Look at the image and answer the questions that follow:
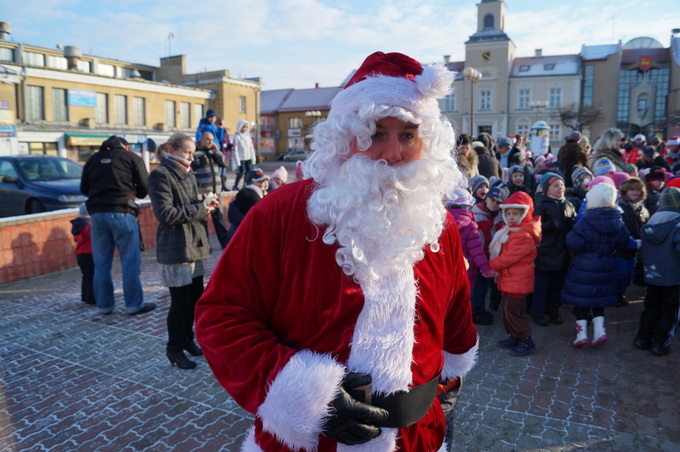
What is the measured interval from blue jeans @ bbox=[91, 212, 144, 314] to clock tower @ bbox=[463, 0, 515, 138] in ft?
160

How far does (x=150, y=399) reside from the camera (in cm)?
384

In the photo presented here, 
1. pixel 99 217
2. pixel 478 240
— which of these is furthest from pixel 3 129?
pixel 478 240

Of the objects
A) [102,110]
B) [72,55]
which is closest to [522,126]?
[102,110]

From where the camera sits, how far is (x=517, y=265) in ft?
16.2

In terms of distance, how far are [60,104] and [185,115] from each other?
33.1ft

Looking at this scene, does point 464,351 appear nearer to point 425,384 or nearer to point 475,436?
point 425,384

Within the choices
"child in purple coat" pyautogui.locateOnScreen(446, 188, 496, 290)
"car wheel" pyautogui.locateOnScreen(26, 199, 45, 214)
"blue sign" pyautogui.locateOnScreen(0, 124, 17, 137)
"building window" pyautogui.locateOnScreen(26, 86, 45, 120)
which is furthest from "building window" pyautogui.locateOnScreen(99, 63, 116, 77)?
"child in purple coat" pyautogui.locateOnScreen(446, 188, 496, 290)

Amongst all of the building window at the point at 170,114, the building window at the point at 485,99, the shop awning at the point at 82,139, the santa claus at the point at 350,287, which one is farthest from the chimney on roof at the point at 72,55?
the santa claus at the point at 350,287

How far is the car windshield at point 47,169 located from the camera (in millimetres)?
10531

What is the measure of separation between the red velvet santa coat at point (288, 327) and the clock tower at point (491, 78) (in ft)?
170

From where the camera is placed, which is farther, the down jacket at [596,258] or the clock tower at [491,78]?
the clock tower at [491,78]

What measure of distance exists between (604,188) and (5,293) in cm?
→ 765

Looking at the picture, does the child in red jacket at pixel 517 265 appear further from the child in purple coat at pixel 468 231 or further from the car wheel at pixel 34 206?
the car wheel at pixel 34 206

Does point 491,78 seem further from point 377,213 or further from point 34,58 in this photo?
point 377,213
